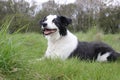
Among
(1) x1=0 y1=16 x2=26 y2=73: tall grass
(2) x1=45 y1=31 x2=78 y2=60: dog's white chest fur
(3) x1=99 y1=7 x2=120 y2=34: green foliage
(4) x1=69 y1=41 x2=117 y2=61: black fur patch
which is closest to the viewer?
(1) x1=0 y1=16 x2=26 y2=73: tall grass

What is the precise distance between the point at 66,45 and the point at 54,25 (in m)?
0.54

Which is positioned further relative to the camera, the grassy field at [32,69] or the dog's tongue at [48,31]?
the dog's tongue at [48,31]

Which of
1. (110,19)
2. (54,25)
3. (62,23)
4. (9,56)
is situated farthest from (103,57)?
(110,19)

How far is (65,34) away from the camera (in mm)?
7559

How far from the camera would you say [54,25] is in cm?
736

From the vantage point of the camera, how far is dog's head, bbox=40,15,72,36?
7.32 meters

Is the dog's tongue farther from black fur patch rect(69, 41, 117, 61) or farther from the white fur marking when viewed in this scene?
the white fur marking

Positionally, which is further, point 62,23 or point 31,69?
point 62,23

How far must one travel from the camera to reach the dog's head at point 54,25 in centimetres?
732

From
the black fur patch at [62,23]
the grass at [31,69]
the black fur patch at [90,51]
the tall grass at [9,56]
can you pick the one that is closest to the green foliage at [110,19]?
the black fur patch at [90,51]

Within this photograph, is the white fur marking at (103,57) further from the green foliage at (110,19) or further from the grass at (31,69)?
the green foliage at (110,19)

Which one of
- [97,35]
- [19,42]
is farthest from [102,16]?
[19,42]

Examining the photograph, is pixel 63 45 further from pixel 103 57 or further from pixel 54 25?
pixel 103 57

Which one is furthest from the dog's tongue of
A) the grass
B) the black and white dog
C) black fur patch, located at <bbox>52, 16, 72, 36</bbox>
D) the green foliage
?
the green foliage
